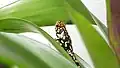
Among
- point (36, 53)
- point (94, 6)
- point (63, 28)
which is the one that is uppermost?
point (36, 53)

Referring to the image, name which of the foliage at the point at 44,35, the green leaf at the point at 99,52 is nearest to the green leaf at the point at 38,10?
the foliage at the point at 44,35

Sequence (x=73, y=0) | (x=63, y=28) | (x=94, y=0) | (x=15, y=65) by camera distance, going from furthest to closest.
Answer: (x=94, y=0) → (x=63, y=28) → (x=73, y=0) → (x=15, y=65)

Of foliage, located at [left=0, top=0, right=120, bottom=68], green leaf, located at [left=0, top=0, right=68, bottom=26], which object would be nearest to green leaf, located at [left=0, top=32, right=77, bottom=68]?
foliage, located at [left=0, top=0, right=120, bottom=68]

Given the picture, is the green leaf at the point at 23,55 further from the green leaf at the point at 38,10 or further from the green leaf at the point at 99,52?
the green leaf at the point at 38,10

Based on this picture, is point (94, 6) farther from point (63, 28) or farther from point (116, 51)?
point (116, 51)

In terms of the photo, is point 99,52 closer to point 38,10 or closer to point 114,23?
point 114,23

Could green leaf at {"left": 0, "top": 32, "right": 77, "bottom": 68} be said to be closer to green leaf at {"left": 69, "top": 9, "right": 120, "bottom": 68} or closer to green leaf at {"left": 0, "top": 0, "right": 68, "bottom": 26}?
green leaf at {"left": 69, "top": 9, "right": 120, "bottom": 68}

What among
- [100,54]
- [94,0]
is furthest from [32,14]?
[94,0]
